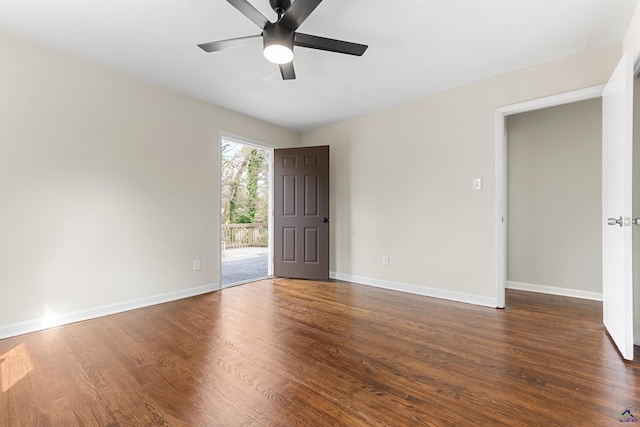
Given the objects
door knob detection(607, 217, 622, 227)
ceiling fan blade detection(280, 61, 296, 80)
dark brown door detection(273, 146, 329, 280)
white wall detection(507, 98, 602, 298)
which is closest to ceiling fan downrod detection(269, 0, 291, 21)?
ceiling fan blade detection(280, 61, 296, 80)

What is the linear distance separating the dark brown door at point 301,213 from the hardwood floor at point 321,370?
5.02 feet

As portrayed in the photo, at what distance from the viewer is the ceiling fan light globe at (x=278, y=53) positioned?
1866 mm

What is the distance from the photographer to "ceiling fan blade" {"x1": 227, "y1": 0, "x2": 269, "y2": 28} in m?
1.57

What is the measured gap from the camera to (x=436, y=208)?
3.46 metres

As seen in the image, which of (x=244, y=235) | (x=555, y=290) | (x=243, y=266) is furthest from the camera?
(x=244, y=235)

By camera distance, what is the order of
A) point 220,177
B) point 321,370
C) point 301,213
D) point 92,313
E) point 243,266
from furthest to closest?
point 243,266 → point 301,213 → point 220,177 → point 92,313 → point 321,370

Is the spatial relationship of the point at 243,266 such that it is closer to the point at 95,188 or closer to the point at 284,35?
the point at 95,188

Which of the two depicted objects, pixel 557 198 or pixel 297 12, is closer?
pixel 297 12

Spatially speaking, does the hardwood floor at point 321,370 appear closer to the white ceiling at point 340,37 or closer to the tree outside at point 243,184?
the white ceiling at point 340,37

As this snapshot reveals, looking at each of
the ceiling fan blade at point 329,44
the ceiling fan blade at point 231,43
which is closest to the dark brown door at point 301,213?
the ceiling fan blade at point 329,44

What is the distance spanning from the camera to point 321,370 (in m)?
1.79

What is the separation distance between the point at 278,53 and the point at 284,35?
13cm

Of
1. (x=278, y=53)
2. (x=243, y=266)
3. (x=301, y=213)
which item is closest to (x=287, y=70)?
(x=278, y=53)

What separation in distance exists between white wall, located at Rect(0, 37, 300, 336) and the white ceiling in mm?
307
